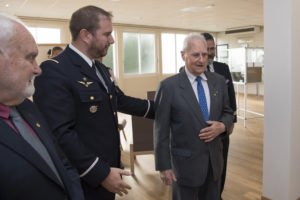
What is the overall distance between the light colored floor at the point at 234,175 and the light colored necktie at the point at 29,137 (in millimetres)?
2161

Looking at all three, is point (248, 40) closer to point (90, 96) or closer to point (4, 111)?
point (90, 96)

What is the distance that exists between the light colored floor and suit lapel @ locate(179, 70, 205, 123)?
65.4 inches

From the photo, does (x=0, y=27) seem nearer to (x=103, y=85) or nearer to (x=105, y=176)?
(x=103, y=85)

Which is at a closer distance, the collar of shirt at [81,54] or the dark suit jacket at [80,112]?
the dark suit jacket at [80,112]

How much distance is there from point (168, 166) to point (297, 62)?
5.32 ft

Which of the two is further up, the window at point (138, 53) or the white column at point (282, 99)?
the window at point (138, 53)

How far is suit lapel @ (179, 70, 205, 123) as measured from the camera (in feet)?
5.26

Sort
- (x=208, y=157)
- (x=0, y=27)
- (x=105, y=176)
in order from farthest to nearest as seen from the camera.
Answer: (x=208, y=157), (x=105, y=176), (x=0, y=27)


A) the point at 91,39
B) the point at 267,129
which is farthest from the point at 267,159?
the point at 91,39

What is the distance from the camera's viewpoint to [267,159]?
8.38ft

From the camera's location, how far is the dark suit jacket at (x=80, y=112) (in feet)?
3.84

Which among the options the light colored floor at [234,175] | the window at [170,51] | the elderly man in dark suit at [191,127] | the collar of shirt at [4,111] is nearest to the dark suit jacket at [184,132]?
the elderly man in dark suit at [191,127]

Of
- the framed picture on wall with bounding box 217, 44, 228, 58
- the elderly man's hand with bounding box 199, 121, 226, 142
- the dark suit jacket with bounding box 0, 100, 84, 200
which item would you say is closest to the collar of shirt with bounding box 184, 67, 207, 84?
the elderly man's hand with bounding box 199, 121, 226, 142

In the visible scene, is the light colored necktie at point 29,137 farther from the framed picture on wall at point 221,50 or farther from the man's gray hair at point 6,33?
the framed picture on wall at point 221,50
